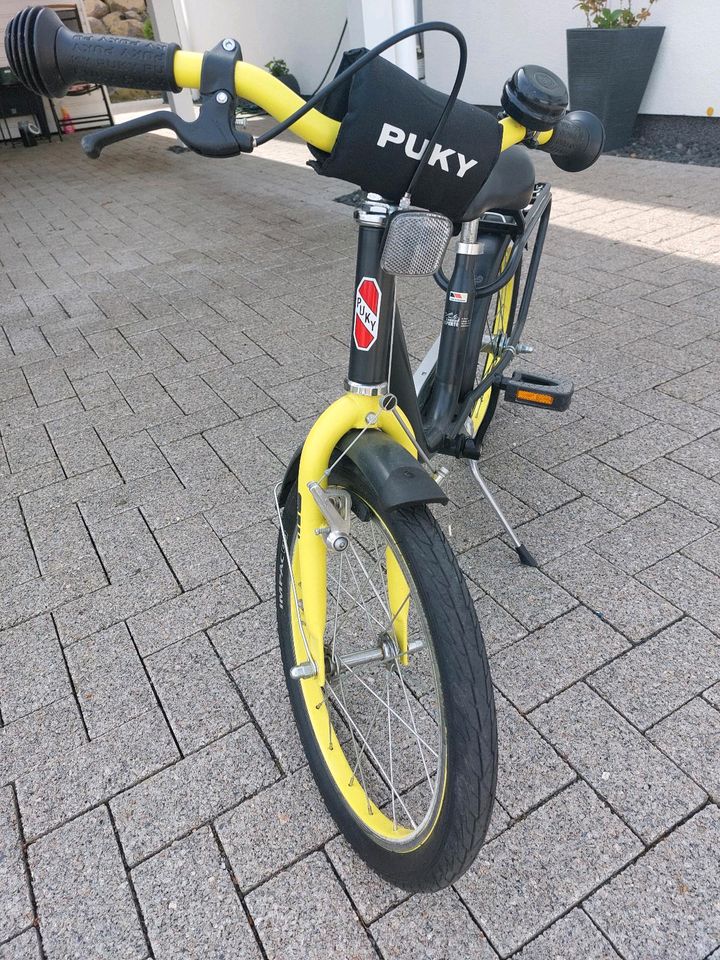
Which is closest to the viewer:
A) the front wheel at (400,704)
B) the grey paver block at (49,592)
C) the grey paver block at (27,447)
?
the front wheel at (400,704)

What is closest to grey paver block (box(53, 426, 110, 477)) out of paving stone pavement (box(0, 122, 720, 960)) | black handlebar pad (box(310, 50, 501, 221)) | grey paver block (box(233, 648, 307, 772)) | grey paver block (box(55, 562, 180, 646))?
paving stone pavement (box(0, 122, 720, 960))

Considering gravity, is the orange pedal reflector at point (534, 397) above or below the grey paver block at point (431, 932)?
above

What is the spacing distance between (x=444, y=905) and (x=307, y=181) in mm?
6943

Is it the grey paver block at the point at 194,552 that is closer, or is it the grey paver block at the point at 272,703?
the grey paver block at the point at 272,703

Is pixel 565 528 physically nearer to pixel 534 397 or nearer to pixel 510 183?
pixel 534 397

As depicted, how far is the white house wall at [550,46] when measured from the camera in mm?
6094

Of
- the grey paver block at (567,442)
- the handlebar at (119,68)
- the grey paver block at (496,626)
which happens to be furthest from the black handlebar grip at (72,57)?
the grey paver block at (567,442)

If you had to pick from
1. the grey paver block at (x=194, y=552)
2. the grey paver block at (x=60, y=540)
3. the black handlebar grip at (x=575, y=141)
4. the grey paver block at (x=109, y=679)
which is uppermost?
the black handlebar grip at (x=575, y=141)

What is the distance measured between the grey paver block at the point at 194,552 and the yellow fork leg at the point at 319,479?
0.78 metres

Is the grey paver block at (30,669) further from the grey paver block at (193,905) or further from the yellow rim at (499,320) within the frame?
the yellow rim at (499,320)

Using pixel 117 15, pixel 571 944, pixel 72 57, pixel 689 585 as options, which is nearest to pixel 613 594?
pixel 689 585

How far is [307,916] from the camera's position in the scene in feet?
4.73

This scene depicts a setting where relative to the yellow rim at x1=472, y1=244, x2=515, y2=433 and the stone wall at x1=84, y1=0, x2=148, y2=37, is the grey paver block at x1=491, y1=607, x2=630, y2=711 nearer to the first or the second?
the yellow rim at x1=472, y1=244, x2=515, y2=433

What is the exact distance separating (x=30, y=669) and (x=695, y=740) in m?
1.73
